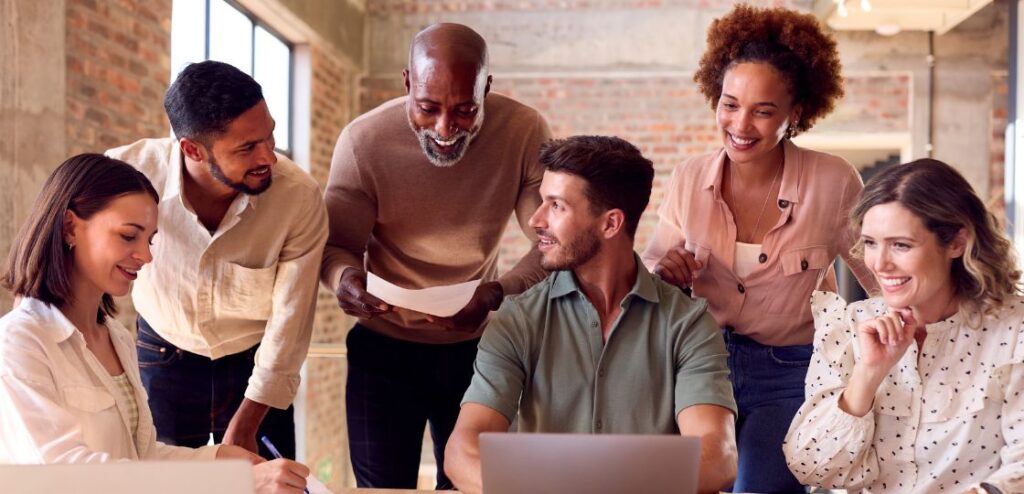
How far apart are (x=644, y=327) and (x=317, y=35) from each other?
5.38 meters

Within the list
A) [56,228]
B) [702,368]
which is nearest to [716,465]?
[702,368]

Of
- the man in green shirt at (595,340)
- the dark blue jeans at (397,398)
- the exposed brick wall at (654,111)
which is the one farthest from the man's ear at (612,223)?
the exposed brick wall at (654,111)

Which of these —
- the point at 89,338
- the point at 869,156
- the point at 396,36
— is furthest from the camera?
the point at 869,156

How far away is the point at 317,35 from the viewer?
704 cm

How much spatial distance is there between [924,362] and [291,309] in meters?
1.44

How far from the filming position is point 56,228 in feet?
6.15

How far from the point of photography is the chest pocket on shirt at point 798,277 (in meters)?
2.47

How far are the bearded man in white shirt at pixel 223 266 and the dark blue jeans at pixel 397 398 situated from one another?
0.22 meters

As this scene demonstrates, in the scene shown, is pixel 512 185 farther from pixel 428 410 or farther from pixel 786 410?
pixel 786 410

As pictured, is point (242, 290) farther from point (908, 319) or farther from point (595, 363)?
point (908, 319)

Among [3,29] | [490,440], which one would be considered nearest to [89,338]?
[490,440]

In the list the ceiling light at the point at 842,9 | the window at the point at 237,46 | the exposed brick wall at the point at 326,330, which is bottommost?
the exposed brick wall at the point at 326,330

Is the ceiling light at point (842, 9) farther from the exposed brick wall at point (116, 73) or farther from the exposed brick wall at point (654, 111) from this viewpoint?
the exposed brick wall at point (116, 73)

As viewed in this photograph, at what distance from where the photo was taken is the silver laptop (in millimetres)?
1360
